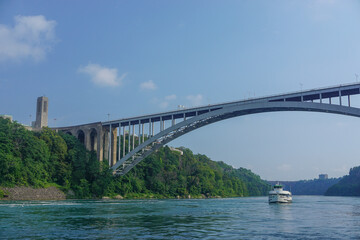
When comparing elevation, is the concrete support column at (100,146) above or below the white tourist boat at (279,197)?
above

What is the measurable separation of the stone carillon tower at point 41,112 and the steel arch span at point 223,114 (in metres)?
23.9

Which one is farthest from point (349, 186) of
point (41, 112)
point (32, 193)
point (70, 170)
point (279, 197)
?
point (32, 193)

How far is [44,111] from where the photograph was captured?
3066 inches

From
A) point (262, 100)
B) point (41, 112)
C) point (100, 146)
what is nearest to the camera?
point (262, 100)

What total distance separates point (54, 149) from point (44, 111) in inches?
914

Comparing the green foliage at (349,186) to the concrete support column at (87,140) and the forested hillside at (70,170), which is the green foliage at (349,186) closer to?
the forested hillside at (70,170)

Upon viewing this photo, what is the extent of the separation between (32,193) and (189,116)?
73.7ft

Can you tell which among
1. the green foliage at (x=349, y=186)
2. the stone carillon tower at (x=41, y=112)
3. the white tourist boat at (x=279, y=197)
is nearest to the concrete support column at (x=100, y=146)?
the stone carillon tower at (x=41, y=112)

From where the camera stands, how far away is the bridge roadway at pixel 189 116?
38.0 metres

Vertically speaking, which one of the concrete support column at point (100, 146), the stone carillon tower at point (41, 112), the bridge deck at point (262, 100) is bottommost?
the concrete support column at point (100, 146)

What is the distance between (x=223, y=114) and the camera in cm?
4797

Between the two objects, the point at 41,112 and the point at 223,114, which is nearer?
the point at 223,114

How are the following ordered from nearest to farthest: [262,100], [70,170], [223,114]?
1. [262,100]
2. [223,114]
3. [70,170]

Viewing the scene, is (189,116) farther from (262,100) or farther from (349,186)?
(349,186)
